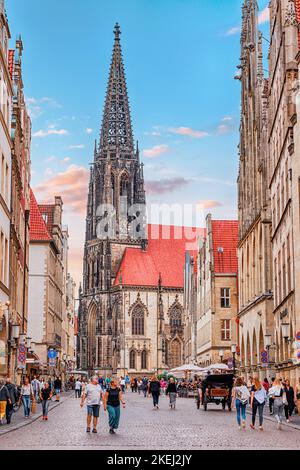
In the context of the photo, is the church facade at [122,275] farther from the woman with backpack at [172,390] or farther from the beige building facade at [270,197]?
the woman with backpack at [172,390]

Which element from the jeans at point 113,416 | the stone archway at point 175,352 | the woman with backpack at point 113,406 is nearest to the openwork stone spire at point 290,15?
the woman with backpack at point 113,406

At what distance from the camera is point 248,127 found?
198 ft

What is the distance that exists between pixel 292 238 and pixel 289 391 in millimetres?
7834

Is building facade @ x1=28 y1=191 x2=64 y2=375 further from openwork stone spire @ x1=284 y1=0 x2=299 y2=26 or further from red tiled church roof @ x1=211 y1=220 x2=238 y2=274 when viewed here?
openwork stone spire @ x1=284 y1=0 x2=299 y2=26

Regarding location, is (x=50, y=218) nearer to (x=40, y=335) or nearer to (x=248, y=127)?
(x=40, y=335)

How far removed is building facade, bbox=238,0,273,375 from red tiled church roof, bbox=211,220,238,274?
35.8 feet

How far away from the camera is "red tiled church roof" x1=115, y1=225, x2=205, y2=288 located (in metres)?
138

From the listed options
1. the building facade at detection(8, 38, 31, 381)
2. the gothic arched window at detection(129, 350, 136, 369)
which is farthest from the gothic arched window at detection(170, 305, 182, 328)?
the building facade at detection(8, 38, 31, 381)

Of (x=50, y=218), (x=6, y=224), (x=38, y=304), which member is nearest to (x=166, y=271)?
(x=50, y=218)

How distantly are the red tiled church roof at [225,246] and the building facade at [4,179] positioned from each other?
125 feet

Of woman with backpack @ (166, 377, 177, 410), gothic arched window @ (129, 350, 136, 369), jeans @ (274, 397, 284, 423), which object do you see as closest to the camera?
jeans @ (274, 397, 284, 423)

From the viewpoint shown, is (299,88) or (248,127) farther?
(248,127)

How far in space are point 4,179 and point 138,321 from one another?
325 ft

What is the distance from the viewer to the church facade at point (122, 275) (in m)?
134
